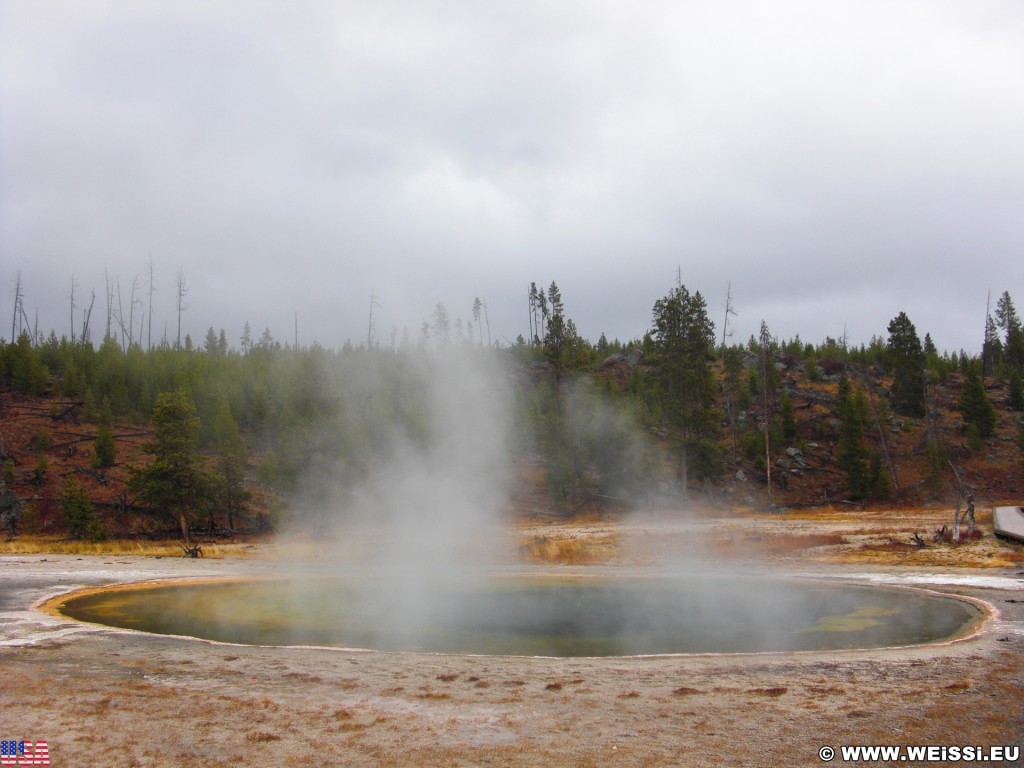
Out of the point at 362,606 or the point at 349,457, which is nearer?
the point at 362,606

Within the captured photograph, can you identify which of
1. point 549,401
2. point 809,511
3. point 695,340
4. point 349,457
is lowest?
point 809,511

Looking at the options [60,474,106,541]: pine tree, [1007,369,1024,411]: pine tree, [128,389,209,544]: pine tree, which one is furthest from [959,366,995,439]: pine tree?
[60,474,106,541]: pine tree

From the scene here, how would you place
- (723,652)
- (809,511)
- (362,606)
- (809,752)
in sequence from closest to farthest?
(809,752) < (723,652) < (362,606) < (809,511)

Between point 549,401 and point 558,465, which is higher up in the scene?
point 549,401

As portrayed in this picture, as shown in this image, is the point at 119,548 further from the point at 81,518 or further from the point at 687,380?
the point at 687,380

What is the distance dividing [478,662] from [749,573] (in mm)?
12311

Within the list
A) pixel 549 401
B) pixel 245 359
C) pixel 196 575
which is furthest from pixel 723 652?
pixel 245 359

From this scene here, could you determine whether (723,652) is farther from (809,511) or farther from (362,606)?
(809,511)

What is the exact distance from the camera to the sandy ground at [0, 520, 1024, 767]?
21.2ft

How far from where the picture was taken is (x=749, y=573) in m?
20.2

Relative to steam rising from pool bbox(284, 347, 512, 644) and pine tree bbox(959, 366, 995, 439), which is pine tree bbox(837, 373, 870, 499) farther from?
steam rising from pool bbox(284, 347, 512, 644)

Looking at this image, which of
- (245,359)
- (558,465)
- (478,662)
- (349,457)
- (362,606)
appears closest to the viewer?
(478,662)

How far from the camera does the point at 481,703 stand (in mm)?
8078

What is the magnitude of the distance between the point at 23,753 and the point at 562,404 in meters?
40.6
